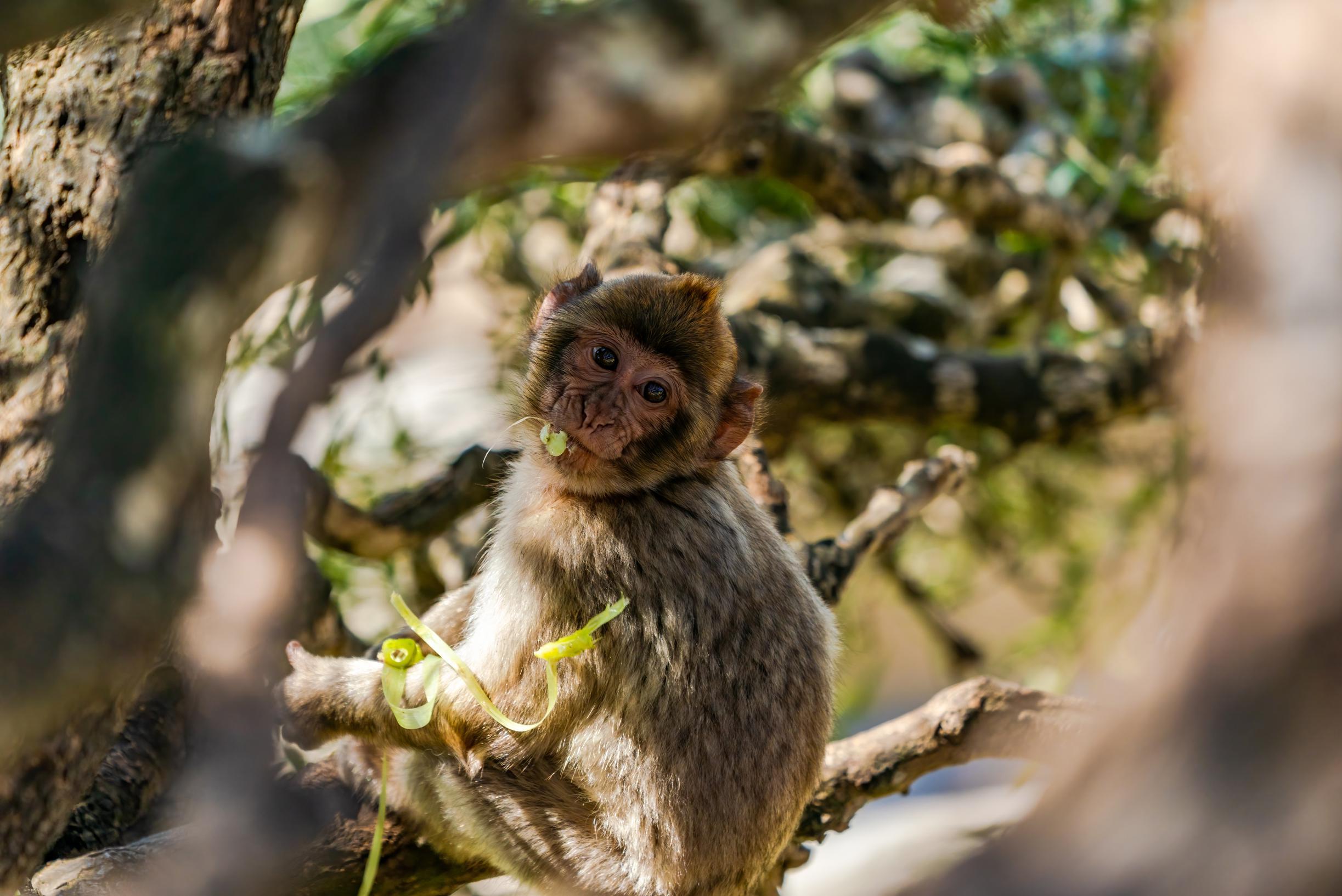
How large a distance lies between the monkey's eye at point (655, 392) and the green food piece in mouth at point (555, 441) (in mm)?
272

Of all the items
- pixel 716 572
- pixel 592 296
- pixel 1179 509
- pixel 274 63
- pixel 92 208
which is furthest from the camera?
pixel 592 296

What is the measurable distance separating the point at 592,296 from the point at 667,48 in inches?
108

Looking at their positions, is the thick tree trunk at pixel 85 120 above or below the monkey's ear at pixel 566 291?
above

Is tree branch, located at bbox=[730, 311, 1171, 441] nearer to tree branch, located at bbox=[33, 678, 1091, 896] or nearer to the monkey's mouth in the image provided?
tree branch, located at bbox=[33, 678, 1091, 896]

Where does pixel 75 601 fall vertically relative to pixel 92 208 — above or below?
above

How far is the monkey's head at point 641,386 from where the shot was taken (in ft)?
11.2

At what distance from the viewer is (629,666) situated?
322 cm

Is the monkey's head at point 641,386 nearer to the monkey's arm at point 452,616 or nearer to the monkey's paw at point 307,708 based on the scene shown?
the monkey's arm at point 452,616

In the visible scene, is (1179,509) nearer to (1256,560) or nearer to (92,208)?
(1256,560)

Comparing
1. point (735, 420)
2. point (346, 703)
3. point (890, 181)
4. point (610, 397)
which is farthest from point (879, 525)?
point (890, 181)

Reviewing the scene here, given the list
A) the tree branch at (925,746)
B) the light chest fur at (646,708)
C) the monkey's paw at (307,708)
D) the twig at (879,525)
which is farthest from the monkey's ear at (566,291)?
the tree branch at (925,746)

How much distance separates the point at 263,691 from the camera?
1.14 meters

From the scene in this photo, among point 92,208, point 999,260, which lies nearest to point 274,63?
point 92,208

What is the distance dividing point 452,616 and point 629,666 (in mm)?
806
